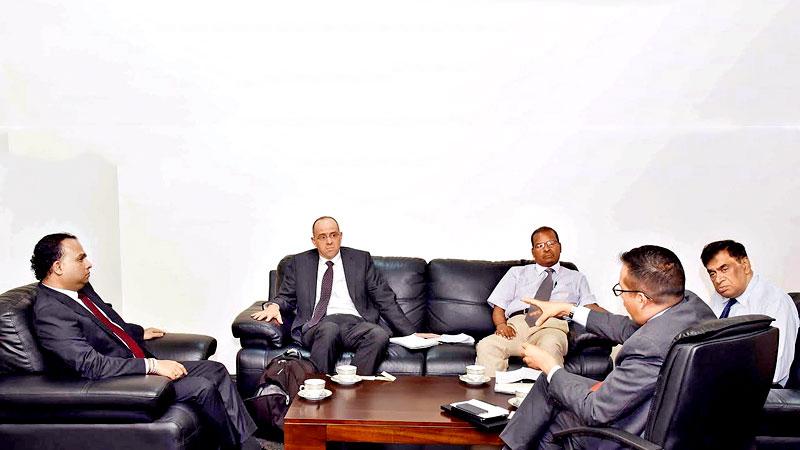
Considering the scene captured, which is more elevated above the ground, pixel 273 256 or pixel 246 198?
pixel 246 198

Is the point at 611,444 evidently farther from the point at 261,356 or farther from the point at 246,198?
the point at 246,198

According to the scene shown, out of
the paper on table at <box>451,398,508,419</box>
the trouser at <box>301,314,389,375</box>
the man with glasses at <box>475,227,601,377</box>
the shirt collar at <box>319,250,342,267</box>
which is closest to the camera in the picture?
the paper on table at <box>451,398,508,419</box>

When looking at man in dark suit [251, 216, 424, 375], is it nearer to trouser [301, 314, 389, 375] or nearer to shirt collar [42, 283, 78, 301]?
trouser [301, 314, 389, 375]

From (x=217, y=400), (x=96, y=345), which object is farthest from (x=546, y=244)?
(x=96, y=345)

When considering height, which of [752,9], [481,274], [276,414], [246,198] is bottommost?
[276,414]

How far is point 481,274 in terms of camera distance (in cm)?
520

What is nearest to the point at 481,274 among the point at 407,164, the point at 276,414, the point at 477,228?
the point at 477,228

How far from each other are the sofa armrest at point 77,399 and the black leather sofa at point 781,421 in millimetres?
2869

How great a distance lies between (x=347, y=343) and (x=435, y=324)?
78cm

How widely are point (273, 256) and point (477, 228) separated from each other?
5.13 feet

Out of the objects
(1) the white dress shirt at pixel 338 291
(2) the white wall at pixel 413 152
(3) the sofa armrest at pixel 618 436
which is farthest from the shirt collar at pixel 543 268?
(3) the sofa armrest at pixel 618 436

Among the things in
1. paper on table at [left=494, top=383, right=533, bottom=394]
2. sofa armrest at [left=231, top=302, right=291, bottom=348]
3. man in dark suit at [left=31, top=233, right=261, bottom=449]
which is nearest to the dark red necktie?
man in dark suit at [left=31, top=233, right=261, bottom=449]

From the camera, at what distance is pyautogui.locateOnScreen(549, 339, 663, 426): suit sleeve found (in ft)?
8.07

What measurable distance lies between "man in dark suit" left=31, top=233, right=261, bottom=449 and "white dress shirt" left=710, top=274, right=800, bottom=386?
2.66 metres
